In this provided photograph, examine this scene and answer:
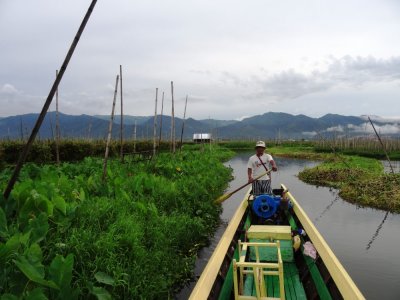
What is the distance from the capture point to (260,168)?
841 centimetres

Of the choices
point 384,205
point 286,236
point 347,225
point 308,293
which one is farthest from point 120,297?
point 384,205

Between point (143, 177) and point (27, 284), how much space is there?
5785 millimetres

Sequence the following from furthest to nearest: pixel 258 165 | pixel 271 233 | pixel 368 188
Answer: pixel 368 188, pixel 258 165, pixel 271 233

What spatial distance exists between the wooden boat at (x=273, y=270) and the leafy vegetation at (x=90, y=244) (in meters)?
1.19

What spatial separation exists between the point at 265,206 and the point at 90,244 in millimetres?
4123

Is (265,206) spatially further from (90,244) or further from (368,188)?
(368,188)

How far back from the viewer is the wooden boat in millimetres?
3867

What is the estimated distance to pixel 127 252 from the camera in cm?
538

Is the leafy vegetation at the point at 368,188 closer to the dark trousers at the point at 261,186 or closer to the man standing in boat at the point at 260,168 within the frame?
the dark trousers at the point at 261,186

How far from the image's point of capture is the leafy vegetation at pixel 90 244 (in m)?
3.62

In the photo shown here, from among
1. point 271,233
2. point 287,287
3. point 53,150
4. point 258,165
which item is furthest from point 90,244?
point 53,150

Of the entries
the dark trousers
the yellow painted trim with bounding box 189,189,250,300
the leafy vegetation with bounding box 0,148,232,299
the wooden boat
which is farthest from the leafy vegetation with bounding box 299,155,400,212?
the yellow painted trim with bounding box 189,189,250,300

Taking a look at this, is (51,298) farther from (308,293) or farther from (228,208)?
(228,208)

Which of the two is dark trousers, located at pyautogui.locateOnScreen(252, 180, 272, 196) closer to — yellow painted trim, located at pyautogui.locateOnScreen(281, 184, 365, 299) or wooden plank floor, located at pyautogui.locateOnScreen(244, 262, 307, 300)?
yellow painted trim, located at pyautogui.locateOnScreen(281, 184, 365, 299)
